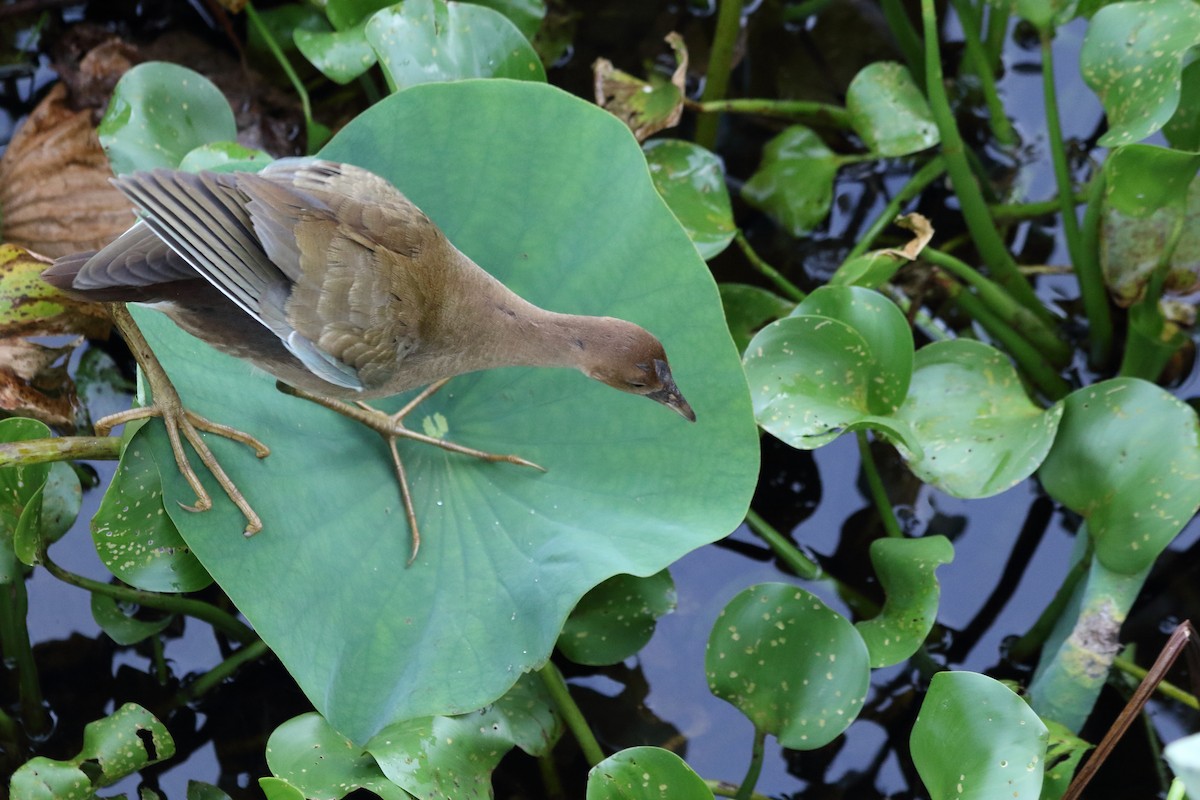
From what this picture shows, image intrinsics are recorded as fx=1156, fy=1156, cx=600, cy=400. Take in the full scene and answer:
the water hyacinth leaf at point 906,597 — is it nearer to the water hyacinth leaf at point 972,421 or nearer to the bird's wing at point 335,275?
the water hyacinth leaf at point 972,421

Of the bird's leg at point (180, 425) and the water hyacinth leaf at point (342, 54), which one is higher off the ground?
the water hyacinth leaf at point (342, 54)

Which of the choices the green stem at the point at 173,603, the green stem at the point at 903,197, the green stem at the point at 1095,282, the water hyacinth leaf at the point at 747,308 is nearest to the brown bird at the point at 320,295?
the green stem at the point at 173,603

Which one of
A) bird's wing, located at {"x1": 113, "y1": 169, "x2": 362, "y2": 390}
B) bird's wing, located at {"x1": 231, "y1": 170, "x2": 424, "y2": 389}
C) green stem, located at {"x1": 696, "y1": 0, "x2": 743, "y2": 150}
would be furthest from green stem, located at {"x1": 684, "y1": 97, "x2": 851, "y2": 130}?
bird's wing, located at {"x1": 113, "y1": 169, "x2": 362, "y2": 390}

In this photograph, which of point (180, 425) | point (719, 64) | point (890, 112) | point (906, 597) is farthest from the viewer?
point (719, 64)

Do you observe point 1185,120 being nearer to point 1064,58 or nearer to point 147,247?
point 1064,58

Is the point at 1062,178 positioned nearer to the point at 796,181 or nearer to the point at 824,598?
the point at 796,181

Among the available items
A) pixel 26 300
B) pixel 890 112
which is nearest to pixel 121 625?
pixel 26 300
